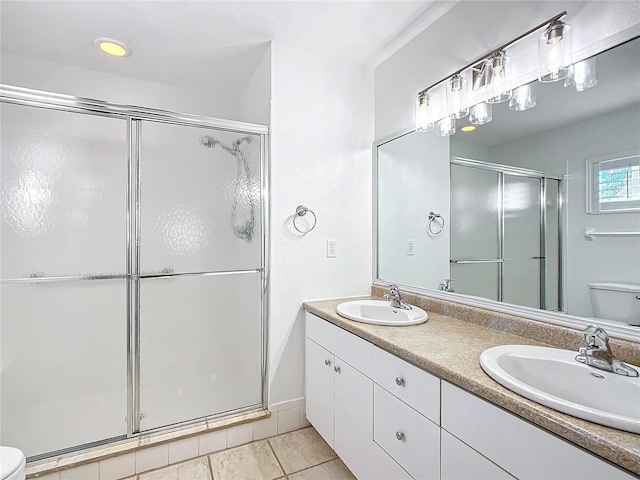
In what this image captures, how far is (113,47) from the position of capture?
2.03 meters

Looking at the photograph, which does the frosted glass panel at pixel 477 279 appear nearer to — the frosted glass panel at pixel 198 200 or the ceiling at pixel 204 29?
the frosted glass panel at pixel 198 200

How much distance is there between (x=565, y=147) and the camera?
50.4 inches

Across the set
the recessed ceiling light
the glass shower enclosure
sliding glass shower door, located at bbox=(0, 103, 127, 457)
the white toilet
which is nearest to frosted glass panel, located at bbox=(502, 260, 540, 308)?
the glass shower enclosure

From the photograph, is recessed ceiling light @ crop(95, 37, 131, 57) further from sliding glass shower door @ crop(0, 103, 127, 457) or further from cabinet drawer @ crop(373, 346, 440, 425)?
cabinet drawer @ crop(373, 346, 440, 425)

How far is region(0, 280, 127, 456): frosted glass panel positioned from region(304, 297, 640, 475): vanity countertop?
1.17 m

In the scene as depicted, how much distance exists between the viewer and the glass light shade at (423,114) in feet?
6.02

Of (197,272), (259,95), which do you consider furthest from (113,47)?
(197,272)

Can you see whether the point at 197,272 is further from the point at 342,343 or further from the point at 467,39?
the point at 467,39

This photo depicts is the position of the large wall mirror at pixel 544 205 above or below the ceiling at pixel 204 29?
below

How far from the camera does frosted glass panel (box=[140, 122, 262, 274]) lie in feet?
5.97

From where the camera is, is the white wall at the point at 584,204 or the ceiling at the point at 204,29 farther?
the ceiling at the point at 204,29

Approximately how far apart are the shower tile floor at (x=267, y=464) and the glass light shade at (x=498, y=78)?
6.55 feet

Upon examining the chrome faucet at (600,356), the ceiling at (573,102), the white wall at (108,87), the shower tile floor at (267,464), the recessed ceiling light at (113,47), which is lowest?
the shower tile floor at (267,464)

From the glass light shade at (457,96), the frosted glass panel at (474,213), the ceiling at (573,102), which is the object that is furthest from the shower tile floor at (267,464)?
the glass light shade at (457,96)
